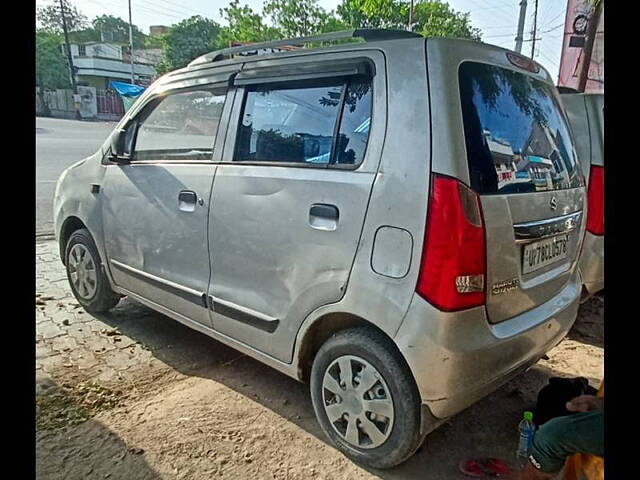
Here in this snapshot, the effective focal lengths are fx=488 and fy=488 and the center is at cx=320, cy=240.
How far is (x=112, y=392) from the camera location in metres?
2.89

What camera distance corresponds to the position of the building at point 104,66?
44.3m

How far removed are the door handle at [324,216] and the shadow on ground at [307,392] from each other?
3.72ft

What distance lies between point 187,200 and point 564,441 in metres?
2.24

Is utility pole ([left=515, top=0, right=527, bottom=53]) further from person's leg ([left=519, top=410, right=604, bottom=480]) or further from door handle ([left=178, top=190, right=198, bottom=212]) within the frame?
person's leg ([left=519, top=410, right=604, bottom=480])

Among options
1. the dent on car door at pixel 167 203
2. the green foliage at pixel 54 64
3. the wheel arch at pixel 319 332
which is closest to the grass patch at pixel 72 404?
the dent on car door at pixel 167 203

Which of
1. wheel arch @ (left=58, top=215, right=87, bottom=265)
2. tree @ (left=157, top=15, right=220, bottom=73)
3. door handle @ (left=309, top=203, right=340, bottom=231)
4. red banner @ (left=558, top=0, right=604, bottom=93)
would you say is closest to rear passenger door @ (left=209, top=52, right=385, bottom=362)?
door handle @ (left=309, top=203, right=340, bottom=231)

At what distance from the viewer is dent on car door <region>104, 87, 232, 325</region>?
2865 millimetres

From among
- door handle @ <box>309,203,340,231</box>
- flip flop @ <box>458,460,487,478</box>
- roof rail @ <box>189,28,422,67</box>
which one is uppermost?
roof rail @ <box>189,28,422,67</box>

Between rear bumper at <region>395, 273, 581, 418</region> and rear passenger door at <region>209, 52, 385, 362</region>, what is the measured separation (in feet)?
1.29

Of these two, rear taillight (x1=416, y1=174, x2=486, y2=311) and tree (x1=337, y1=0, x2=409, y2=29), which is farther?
tree (x1=337, y1=0, x2=409, y2=29)

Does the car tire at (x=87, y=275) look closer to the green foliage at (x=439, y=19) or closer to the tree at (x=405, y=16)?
the tree at (x=405, y=16)

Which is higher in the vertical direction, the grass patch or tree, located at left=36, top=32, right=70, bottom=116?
tree, located at left=36, top=32, right=70, bottom=116
